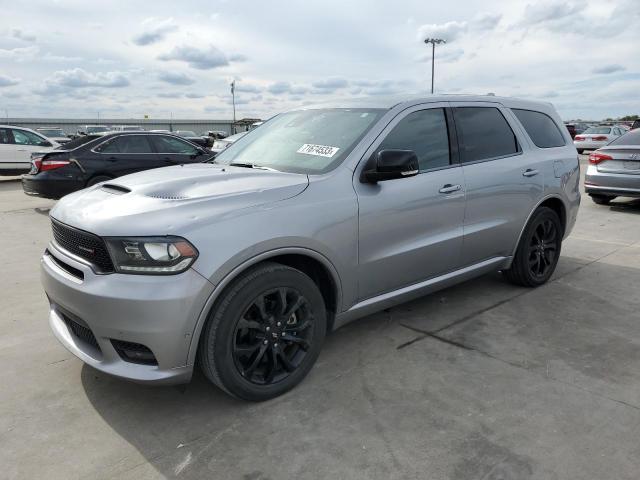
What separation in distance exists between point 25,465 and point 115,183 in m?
1.63

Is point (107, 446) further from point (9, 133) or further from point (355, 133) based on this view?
point (9, 133)

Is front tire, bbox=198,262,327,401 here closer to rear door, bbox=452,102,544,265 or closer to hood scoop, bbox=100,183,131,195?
hood scoop, bbox=100,183,131,195

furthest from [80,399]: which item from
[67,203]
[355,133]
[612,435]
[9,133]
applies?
[9,133]

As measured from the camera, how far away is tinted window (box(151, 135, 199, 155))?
10.4 meters

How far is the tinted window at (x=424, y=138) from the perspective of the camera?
358 centimetres

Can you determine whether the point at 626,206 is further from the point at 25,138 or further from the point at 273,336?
the point at 25,138

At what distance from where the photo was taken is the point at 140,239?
98.8 inches

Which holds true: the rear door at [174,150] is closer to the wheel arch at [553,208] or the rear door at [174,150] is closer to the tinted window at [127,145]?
the tinted window at [127,145]

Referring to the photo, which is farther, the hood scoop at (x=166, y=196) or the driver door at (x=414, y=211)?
the driver door at (x=414, y=211)

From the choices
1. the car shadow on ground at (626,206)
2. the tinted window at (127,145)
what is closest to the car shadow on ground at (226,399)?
the car shadow on ground at (626,206)

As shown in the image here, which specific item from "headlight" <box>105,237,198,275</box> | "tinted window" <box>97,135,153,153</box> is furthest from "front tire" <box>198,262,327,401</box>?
"tinted window" <box>97,135,153,153</box>

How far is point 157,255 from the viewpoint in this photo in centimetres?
251

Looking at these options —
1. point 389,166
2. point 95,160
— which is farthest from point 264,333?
point 95,160

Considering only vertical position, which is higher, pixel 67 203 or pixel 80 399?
pixel 67 203
